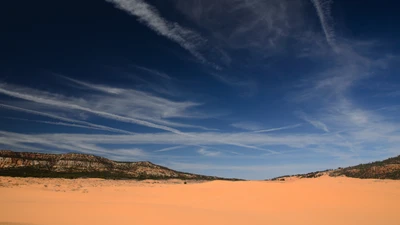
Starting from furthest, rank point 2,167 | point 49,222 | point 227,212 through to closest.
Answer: point 2,167
point 227,212
point 49,222

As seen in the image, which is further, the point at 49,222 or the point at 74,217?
the point at 74,217

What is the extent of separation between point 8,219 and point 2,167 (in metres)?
89.1

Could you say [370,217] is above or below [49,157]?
below

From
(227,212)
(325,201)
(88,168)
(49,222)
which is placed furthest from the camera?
(88,168)

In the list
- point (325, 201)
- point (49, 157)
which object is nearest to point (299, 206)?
point (325, 201)

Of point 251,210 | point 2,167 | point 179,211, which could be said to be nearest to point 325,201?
point 251,210

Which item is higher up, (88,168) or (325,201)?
(88,168)

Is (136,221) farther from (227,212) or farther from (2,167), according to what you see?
(2,167)

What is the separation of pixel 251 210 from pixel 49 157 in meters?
103

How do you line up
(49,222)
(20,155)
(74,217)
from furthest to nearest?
(20,155) < (74,217) < (49,222)

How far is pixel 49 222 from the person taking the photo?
7.83 meters

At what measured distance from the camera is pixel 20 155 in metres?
91.9

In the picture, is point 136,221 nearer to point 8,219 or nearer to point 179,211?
point 179,211

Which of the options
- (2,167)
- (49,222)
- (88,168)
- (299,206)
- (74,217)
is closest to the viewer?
(49,222)
